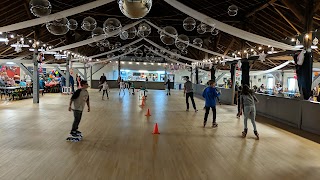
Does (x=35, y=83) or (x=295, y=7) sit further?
(x=35, y=83)

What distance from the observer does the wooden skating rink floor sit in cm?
392

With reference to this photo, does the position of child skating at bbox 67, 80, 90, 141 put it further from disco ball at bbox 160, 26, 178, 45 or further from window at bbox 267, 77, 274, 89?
window at bbox 267, 77, 274, 89

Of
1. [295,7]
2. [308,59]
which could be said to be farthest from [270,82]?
[308,59]

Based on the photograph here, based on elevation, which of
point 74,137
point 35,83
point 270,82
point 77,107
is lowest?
point 74,137

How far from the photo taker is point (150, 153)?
4.92 metres

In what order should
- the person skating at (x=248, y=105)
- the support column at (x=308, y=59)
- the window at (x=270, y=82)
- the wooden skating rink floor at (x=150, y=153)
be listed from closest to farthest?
1. the wooden skating rink floor at (x=150, y=153)
2. the person skating at (x=248, y=105)
3. the support column at (x=308, y=59)
4. the window at (x=270, y=82)

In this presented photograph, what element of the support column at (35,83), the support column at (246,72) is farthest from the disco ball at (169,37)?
the support column at (35,83)

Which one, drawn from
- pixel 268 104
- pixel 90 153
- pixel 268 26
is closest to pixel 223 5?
pixel 268 26

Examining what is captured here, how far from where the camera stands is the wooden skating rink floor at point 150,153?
3922 millimetres

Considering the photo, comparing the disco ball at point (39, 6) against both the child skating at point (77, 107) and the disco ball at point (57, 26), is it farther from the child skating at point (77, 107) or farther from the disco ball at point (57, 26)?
the child skating at point (77, 107)

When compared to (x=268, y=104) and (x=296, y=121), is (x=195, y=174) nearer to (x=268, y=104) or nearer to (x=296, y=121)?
(x=296, y=121)

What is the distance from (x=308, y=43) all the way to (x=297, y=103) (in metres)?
1.73

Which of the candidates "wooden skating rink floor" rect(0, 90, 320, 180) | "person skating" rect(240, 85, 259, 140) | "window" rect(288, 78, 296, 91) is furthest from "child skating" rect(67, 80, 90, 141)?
"window" rect(288, 78, 296, 91)

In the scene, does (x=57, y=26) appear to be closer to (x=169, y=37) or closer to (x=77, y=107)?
(x=77, y=107)
